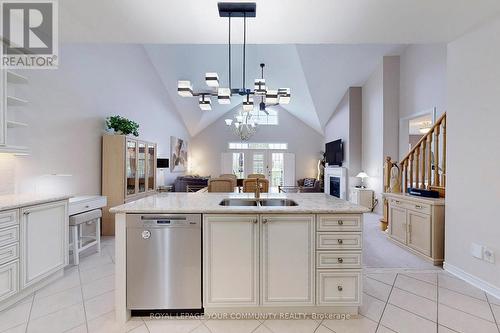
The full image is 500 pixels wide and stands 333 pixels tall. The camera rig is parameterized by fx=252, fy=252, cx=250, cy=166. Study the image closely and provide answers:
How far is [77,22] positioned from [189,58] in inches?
160

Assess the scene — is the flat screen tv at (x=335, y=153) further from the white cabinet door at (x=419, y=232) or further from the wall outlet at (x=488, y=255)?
the wall outlet at (x=488, y=255)

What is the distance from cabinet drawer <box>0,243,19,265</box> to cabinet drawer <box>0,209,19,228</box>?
0.60 feet

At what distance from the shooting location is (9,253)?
6.84 feet

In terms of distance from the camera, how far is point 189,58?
20.3 ft

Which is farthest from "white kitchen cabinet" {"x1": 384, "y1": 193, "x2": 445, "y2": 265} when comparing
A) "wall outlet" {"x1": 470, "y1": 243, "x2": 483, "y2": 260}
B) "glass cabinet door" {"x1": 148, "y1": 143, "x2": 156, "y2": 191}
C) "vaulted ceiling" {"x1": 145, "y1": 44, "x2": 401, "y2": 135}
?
"glass cabinet door" {"x1": 148, "y1": 143, "x2": 156, "y2": 191}

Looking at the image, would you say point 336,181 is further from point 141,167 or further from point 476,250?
point 141,167

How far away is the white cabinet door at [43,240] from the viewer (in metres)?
2.23

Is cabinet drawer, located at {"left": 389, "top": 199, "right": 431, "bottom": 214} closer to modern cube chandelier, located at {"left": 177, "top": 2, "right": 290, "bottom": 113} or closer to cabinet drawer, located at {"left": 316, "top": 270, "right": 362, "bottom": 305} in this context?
cabinet drawer, located at {"left": 316, "top": 270, "right": 362, "bottom": 305}

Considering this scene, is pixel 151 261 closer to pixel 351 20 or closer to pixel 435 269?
pixel 351 20

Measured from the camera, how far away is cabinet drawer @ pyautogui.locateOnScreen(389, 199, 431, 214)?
122 inches

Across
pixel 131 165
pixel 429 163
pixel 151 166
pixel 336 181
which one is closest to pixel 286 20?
pixel 429 163

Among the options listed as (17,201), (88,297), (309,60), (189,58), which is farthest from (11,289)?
(309,60)

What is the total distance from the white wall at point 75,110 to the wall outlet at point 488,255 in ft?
16.1

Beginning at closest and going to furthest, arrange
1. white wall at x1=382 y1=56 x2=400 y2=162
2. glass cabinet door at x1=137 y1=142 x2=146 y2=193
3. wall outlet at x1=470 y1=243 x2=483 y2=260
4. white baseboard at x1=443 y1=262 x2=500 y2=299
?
white baseboard at x1=443 y1=262 x2=500 y2=299 < wall outlet at x1=470 y1=243 x2=483 y2=260 < glass cabinet door at x1=137 y1=142 x2=146 y2=193 < white wall at x1=382 y1=56 x2=400 y2=162
